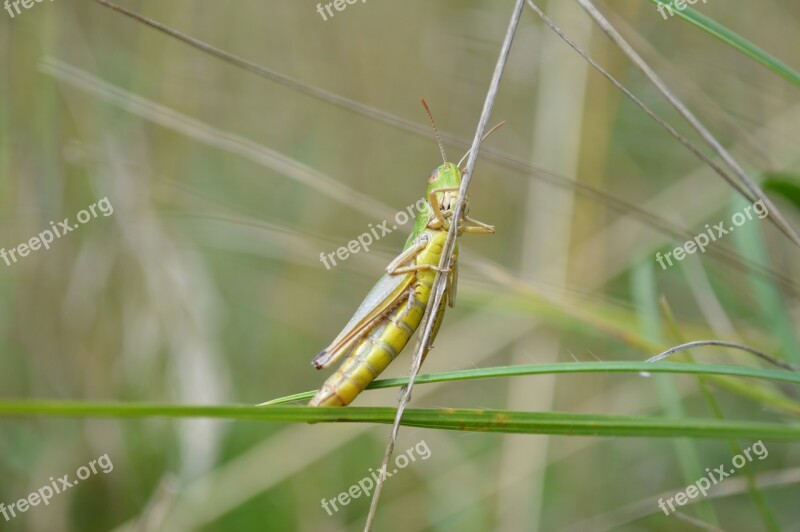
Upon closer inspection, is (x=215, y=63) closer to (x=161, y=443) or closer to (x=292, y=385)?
(x=292, y=385)

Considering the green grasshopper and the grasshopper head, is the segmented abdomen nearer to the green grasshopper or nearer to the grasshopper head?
the green grasshopper

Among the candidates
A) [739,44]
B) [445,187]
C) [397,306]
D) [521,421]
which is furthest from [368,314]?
[739,44]

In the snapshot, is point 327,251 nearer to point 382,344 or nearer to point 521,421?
point 382,344

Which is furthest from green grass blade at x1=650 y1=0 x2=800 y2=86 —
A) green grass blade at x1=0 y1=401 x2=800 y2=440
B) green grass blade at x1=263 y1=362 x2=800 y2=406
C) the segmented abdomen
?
the segmented abdomen

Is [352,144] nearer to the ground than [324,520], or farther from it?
farther from it

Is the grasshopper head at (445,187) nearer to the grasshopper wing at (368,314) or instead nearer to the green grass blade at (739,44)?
the grasshopper wing at (368,314)

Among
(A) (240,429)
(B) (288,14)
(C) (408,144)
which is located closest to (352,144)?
(C) (408,144)
